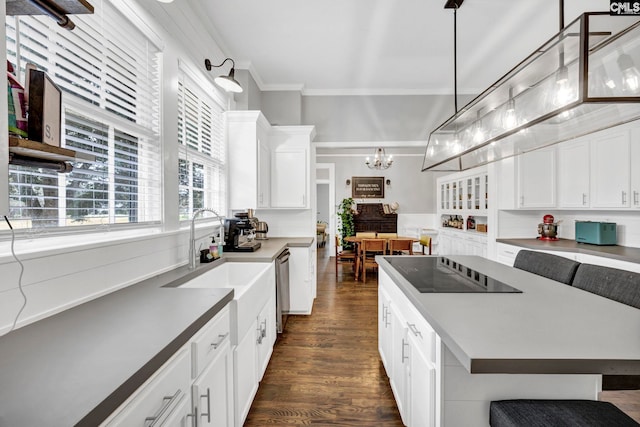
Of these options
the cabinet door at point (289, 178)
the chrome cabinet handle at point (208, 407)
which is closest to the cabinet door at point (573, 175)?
the cabinet door at point (289, 178)

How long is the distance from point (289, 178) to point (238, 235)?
3.92 ft

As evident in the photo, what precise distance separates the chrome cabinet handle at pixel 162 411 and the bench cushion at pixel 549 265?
221cm

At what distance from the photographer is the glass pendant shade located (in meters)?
1.00

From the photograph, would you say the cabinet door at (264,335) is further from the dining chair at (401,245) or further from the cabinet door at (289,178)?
the dining chair at (401,245)

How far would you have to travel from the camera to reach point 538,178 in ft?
12.6

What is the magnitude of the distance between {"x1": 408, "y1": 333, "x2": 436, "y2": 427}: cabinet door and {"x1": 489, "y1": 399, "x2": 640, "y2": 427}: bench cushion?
0.68 ft

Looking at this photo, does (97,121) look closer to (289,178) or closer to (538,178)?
(289,178)

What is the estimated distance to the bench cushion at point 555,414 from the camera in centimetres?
95

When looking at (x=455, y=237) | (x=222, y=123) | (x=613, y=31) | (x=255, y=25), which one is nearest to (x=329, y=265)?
(x=455, y=237)

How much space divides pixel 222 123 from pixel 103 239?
6.72ft

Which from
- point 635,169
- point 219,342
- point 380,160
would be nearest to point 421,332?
point 219,342

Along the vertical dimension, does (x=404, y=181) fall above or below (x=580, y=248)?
above

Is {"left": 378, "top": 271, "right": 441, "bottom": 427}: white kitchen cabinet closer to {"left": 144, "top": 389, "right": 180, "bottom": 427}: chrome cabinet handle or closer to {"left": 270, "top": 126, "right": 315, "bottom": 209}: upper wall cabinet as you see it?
{"left": 144, "top": 389, "right": 180, "bottom": 427}: chrome cabinet handle

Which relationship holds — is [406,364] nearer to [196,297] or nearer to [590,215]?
[196,297]
